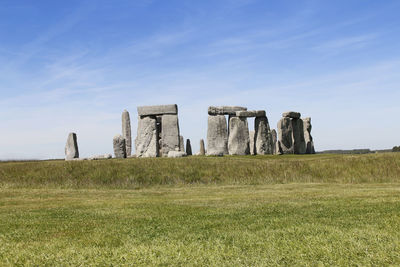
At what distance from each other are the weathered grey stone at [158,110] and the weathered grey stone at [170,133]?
1.14 ft

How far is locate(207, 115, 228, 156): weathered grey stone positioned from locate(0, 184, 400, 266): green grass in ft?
67.0

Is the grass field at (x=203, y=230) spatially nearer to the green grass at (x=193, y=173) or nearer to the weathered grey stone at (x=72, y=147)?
the green grass at (x=193, y=173)

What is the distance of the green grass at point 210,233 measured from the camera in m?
5.50

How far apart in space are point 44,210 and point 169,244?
5802 mm

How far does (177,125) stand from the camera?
96.7ft

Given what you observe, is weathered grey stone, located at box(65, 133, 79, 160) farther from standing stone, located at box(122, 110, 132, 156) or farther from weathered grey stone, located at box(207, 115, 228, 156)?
weathered grey stone, located at box(207, 115, 228, 156)

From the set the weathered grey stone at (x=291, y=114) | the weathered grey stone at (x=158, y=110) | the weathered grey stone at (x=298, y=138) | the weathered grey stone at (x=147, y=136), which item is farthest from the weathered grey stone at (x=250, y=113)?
the weathered grey stone at (x=147, y=136)

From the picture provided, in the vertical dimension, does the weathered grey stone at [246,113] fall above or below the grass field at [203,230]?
above

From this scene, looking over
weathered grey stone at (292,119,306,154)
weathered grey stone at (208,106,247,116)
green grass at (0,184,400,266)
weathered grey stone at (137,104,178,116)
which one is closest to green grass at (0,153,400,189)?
green grass at (0,184,400,266)

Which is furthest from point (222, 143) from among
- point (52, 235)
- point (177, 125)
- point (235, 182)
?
point (52, 235)

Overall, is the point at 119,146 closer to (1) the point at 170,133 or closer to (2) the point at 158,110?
(2) the point at 158,110

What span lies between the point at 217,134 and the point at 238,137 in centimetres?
158

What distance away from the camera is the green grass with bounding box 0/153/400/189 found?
59.1 feet

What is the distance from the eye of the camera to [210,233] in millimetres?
6973
